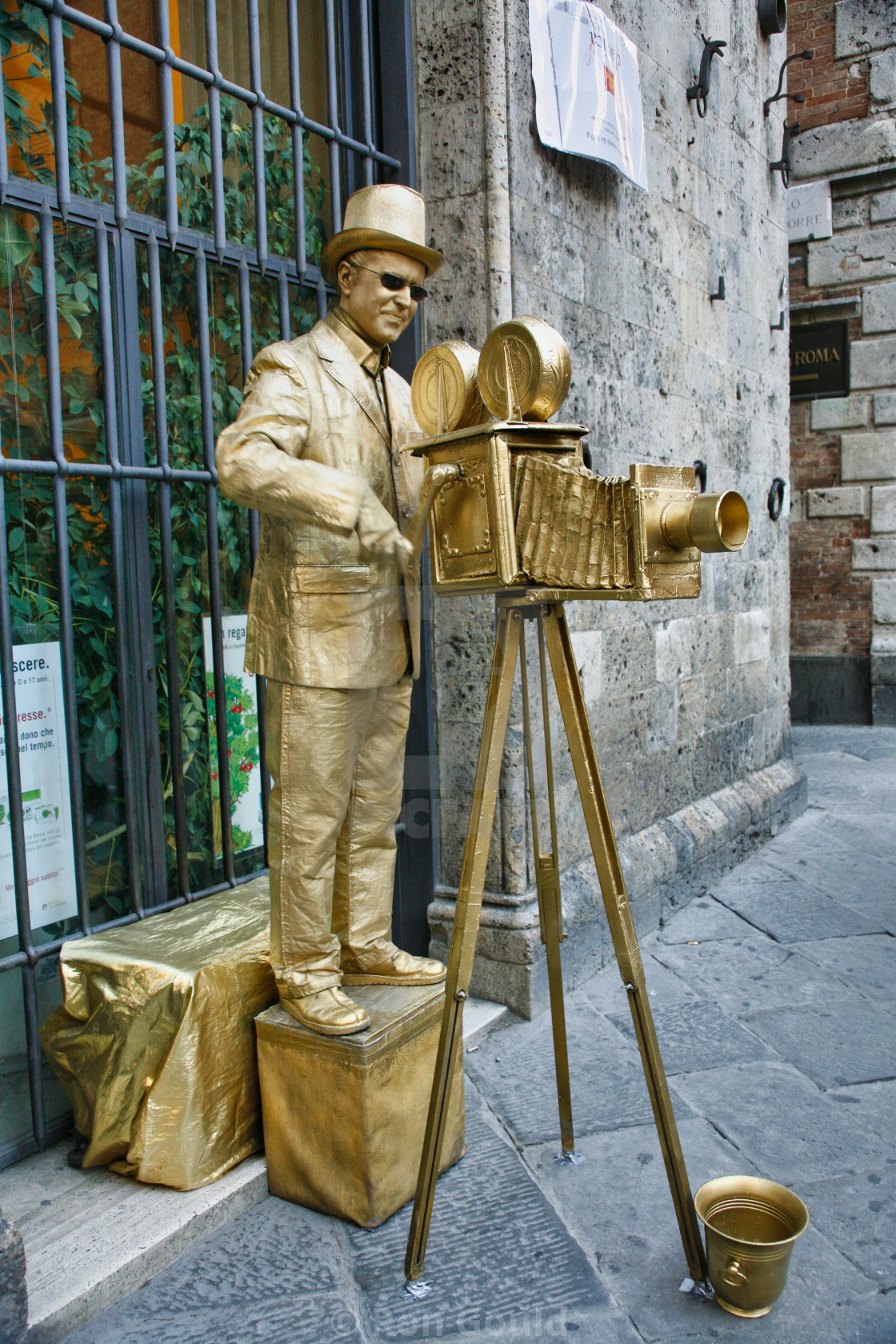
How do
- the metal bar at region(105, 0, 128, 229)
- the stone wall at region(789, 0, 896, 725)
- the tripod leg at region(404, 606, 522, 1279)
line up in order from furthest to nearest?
the stone wall at region(789, 0, 896, 725) → the metal bar at region(105, 0, 128, 229) → the tripod leg at region(404, 606, 522, 1279)

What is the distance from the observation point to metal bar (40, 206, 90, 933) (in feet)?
8.56

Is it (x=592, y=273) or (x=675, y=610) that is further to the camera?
(x=675, y=610)

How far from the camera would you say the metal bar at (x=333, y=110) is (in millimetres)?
3412

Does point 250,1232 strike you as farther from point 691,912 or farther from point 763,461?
point 763,461

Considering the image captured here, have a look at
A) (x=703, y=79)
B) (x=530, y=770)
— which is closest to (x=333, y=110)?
(x=530, y=770)

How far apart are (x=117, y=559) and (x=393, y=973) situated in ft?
4.25

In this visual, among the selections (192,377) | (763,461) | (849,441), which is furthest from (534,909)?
(849,441)

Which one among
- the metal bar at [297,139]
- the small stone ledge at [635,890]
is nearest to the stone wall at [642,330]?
the small stone ledge at [635,890]

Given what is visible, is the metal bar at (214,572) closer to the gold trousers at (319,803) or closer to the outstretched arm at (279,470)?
the gold trousers at (319,803)

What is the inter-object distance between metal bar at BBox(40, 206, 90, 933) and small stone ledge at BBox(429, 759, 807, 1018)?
134 centimetres

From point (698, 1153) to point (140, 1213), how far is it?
137cm

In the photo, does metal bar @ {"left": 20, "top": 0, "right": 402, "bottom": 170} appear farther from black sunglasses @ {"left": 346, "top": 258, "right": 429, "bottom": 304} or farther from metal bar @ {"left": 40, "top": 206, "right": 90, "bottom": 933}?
black sunglasses @ {"left": 346, "top": 258, "right": 429, "bottom": 304}

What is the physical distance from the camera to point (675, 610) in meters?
4.91

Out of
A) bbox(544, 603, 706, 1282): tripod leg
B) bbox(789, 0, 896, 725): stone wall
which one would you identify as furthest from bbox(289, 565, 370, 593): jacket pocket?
bbox(789, 0, 896, 725): stone wall
